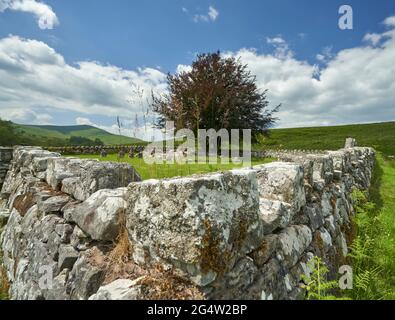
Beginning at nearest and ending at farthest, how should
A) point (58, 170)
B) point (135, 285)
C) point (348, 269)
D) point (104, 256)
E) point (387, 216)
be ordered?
point (135, 285) < point (104, 256) < point (348, 269) < point (58, 170) < point (387, 216)

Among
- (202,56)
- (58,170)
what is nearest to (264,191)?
(58,170)

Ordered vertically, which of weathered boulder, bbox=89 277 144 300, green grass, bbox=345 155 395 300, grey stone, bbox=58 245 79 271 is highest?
weathered boulder, bbox=89 277 144 300

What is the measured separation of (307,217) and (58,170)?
4414mm

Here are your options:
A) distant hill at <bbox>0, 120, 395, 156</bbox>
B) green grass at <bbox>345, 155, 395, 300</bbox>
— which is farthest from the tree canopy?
green grass at <bbox>345, 155, 395, 300</bbox>

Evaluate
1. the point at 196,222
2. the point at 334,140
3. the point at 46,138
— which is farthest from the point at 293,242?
the point at 334,140

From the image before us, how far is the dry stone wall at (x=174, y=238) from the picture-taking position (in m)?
2.06

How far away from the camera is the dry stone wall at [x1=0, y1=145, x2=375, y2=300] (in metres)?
2.06

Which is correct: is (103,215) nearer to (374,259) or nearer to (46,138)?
(374,259)

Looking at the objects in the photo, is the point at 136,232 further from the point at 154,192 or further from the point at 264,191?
the point at 264,191

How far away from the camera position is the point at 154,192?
7.44 feet

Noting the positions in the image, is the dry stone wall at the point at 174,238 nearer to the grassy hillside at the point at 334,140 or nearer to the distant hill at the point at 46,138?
the distant hill at the point at 46,138

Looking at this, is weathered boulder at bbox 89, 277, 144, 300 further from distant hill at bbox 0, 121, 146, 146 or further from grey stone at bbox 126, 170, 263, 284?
distant hill at bbox 0, 121, 146, 146

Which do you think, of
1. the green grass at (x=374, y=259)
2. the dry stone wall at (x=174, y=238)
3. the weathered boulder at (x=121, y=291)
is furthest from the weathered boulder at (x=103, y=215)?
the green grass at (x=374, y=259)
